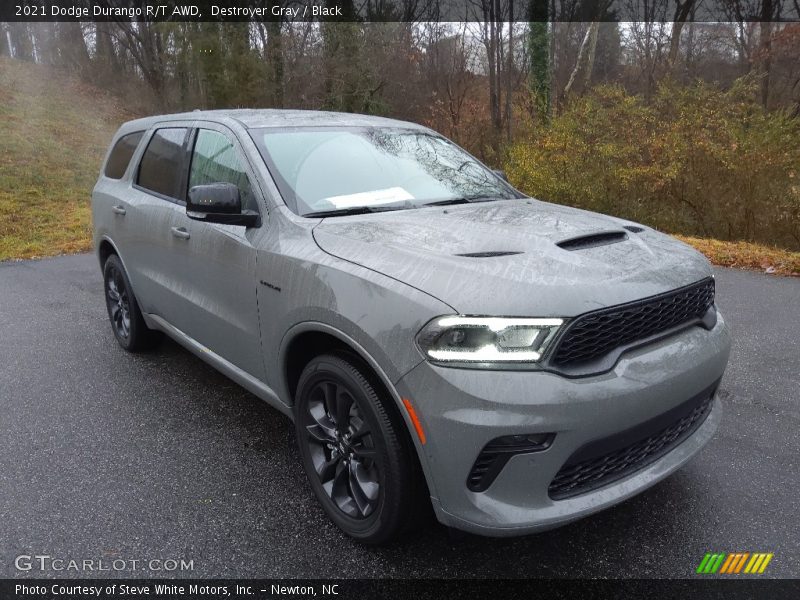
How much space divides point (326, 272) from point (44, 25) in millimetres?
35945

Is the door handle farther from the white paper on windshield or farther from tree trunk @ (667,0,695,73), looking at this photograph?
tree trunk @ (667,0,695,73)

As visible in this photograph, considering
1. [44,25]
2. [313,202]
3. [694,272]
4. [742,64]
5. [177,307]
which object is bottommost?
[177,307]

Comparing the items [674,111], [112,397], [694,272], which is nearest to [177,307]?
[112,397]

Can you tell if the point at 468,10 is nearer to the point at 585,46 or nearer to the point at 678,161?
the point at 585,46

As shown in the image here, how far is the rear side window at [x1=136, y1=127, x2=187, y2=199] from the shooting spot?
3.82 metres

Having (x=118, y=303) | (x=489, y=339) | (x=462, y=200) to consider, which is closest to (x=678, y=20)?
(x=462, y=200)

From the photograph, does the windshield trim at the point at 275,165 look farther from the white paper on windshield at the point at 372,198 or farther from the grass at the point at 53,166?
the grass at the point at 53,166

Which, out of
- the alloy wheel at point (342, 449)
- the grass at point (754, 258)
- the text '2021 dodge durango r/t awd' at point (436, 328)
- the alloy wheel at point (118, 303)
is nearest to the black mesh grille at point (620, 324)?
the text '2021 dodge durango r/t awd' at point (436, 328)

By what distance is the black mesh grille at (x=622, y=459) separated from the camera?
209cm

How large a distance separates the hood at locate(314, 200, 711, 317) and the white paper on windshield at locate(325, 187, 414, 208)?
17 centimetres

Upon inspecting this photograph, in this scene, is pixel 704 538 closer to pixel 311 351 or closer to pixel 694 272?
pixel 694 272

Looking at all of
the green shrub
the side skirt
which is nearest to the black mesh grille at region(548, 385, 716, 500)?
the side skirt

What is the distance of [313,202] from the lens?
296 cm

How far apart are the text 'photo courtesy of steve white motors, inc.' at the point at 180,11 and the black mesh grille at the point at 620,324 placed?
1983 centimetres
